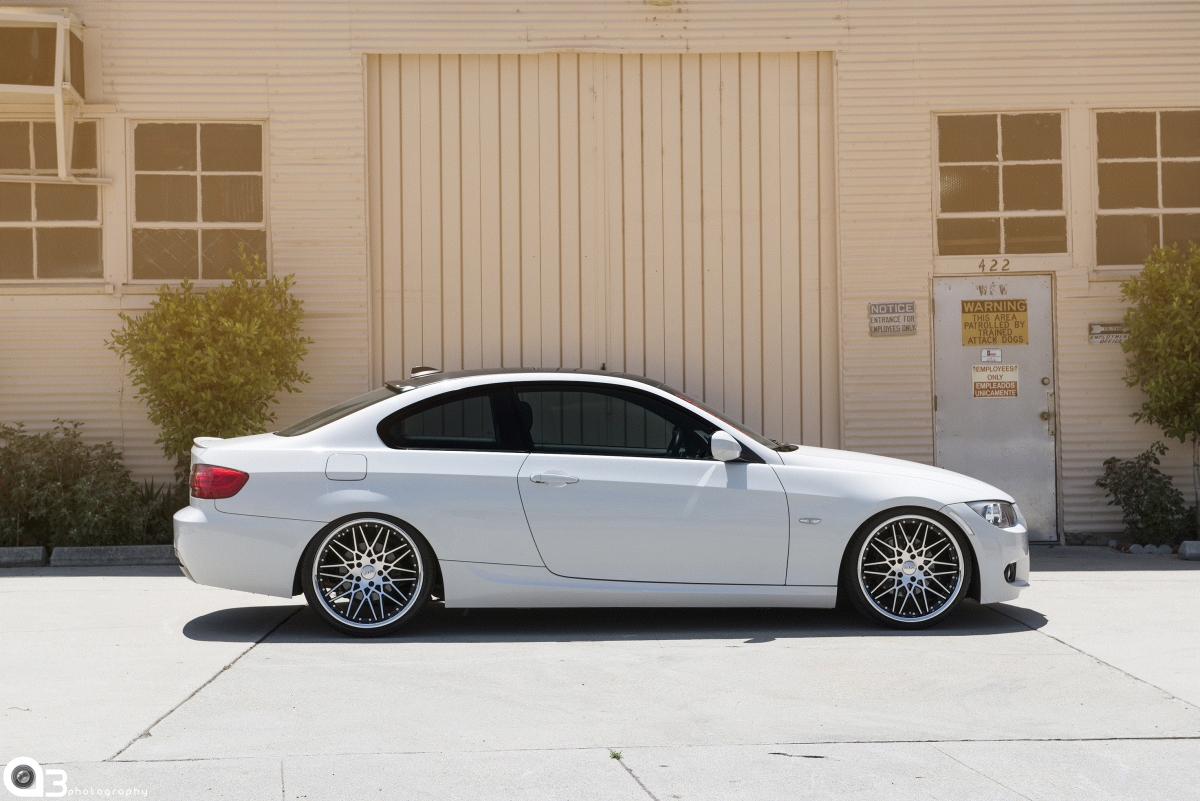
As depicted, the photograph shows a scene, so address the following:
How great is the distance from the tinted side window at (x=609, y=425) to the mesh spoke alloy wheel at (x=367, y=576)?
3.10 feet

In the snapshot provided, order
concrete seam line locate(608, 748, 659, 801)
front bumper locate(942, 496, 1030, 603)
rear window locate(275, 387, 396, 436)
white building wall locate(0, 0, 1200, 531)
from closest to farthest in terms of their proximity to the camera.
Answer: concrete seam line locate(608, 748, 659, 801), front bumper locate(942, 496, 1030, 603), rear window locate(275, 387, 396, 436), white building wall locate(0, 0, 1200, 531)

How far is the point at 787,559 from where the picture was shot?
6715 millimetres

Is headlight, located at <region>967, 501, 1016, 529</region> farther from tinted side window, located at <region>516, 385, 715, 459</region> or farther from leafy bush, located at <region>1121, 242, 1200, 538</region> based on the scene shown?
leafy bush, located at <region>1121, 242, 1200, 538</region>

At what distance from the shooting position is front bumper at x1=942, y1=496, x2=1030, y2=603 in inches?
267

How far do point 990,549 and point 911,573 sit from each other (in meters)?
0.45

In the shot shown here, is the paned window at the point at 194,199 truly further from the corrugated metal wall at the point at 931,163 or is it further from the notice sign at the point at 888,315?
the notice sign at the point at 888,315

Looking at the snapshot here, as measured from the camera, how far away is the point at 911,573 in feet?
22.4

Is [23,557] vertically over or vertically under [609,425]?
under

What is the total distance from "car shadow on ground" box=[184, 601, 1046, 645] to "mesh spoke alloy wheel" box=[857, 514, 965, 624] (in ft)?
0.46

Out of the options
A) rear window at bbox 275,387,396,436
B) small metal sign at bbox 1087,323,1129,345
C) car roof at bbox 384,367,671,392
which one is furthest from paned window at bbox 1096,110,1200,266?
rear window at bbox 275,387,396,436

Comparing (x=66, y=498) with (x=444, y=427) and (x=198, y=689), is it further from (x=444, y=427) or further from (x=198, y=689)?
(x=198, y=689)

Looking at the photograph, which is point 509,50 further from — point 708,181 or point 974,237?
point 974,237

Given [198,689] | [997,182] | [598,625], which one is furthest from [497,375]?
[997,182]

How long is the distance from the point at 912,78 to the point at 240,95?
5.80 m
